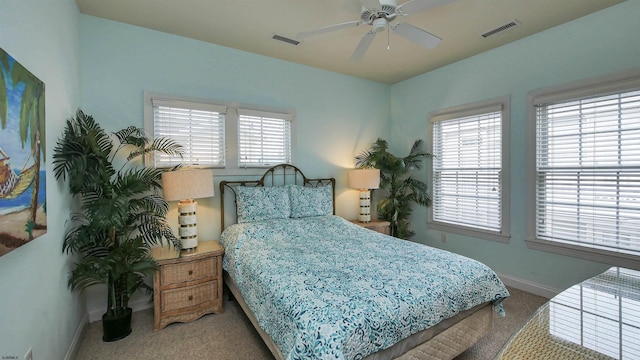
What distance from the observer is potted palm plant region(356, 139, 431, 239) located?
4.14 metres

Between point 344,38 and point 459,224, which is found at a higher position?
point 344,38

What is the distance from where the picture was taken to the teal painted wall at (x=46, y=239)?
4.04 ft

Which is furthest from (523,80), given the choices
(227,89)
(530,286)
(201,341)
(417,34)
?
(201,341)

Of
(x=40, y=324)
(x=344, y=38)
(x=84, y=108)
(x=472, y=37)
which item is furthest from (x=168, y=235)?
(x=472, y=37)

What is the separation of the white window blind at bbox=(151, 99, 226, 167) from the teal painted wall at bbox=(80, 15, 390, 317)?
0.49ft

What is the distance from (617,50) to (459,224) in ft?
7.87

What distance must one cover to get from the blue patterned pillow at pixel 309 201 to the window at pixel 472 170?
5.77ft

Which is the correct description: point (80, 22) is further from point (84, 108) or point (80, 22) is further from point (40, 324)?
point (40, 324)

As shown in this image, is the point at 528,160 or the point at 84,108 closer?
the point at 84,108

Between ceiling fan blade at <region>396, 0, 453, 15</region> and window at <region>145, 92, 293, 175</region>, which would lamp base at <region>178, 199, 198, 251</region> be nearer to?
window at <region>145, 92, 293, 175</region>

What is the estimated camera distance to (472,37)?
3.05 metres

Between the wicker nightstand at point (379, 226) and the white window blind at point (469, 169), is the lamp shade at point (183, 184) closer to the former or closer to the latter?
the wicker nightstand at point (379, 226)

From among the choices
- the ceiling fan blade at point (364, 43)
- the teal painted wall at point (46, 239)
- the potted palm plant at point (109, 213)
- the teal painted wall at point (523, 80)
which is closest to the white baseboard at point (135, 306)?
the potted palm plant at point (109, 213)

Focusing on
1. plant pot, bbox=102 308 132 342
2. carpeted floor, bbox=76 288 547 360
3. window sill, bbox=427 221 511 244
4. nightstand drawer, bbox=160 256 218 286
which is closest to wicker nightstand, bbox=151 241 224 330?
nightstand drawer, bbox=160 256 218 286
